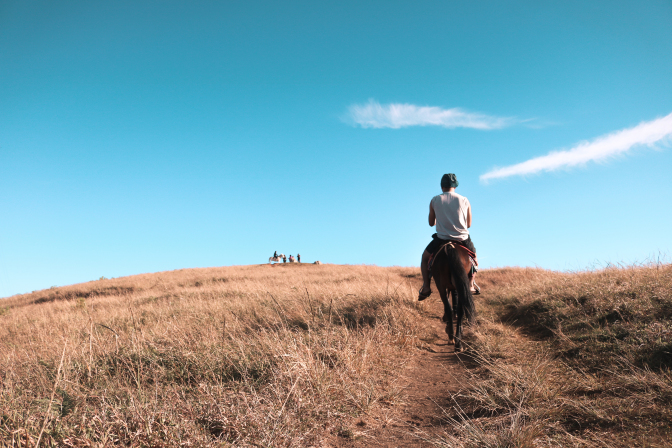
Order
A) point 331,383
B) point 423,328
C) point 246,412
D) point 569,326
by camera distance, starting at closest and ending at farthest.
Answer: point 246,412 < point 331,383 < point 569,326 < point 423,328

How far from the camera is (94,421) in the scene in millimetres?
2791

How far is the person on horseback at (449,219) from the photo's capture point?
6.47 meters

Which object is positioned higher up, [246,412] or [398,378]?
[246,412]

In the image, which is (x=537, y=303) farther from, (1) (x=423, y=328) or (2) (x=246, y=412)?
(2) (x=246, y=412)

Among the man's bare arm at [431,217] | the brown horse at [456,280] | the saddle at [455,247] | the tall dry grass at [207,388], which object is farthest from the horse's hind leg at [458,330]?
the man's bare arm at [431,217]

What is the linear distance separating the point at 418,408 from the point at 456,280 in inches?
111

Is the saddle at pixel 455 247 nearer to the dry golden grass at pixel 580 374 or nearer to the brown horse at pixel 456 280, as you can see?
the brown horse at pixel 456 280

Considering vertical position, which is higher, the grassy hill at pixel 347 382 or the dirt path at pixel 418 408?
the grassy hill at pixel 347 382

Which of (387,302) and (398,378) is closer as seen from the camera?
(398,378)

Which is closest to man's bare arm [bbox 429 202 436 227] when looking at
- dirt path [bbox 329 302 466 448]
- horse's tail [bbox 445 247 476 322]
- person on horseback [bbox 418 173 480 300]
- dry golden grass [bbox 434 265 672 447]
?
person on horseback [bbox 418 173 480 300]

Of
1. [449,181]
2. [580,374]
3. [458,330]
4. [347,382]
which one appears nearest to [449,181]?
[449,181]

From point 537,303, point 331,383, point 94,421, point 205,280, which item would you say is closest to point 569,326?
point 537,303

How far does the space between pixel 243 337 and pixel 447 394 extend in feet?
10.1

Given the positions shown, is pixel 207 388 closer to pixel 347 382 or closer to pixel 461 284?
pixel 347 382
